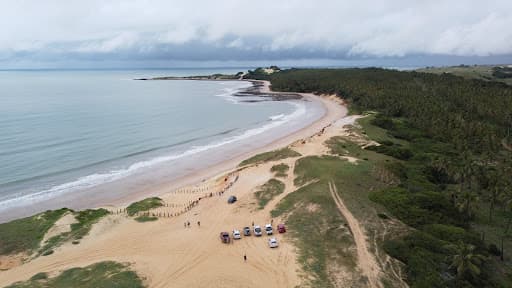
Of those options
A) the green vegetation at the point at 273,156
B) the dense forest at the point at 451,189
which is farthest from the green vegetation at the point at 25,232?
the dense forest at the point at 451,189

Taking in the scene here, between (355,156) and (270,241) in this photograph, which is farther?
(355,156)

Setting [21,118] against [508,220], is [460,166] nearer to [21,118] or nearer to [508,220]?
[508,220]

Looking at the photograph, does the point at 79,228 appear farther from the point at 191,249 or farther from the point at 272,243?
the point at 272,243

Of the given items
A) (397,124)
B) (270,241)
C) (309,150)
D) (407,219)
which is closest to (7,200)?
(270,241)

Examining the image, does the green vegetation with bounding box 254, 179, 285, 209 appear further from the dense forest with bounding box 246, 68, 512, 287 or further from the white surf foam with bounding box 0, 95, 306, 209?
the white surf foam with bounding box 0, 95, 306, 209

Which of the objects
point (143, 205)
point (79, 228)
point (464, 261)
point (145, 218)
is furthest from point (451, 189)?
point (79, 228)
